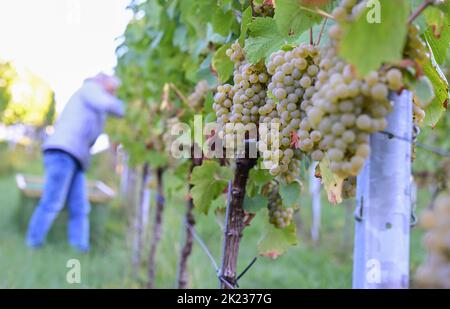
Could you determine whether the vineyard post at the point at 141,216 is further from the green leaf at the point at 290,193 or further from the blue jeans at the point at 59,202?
the green leaf at the point at 290,193

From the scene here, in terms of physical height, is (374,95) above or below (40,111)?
below

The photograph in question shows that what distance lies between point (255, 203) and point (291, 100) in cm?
59

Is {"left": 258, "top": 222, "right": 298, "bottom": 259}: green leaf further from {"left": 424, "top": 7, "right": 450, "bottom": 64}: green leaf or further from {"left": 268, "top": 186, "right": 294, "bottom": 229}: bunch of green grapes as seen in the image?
{"left": 424, "top": 7, "right": 450, "bottom": 64}: green leaf

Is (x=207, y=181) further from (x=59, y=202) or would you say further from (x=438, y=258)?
(x=59, y=202)

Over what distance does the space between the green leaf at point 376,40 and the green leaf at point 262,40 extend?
1.35 feet

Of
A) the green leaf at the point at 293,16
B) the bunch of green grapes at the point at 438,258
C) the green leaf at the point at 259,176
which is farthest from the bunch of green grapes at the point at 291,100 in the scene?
the green leaf at the point at 259,176

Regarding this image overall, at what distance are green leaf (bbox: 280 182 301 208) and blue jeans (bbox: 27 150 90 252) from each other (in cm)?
413

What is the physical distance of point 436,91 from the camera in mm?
1011

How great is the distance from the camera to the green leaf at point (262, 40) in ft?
3.45

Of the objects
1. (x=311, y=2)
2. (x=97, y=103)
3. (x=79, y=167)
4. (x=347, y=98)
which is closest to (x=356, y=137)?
(x=347, y=98)

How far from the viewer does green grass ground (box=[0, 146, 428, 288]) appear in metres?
3.68

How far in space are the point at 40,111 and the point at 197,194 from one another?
18065mm

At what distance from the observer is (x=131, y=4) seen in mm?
2695

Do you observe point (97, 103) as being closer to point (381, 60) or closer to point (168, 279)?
point (168, 279)
